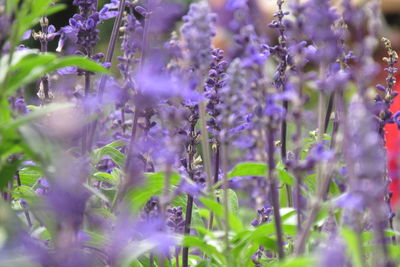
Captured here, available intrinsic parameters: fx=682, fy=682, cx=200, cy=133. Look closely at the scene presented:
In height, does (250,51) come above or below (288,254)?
above

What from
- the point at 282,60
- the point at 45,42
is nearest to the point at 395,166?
the point at 282,60

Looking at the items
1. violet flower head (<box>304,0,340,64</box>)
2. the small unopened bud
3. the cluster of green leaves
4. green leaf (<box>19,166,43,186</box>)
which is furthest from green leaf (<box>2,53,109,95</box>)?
the small unopened bud

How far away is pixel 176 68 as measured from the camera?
1699 mm

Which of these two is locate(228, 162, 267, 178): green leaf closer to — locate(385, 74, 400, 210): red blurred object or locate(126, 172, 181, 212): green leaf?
locate(126, 172, 181, 212): green leaf

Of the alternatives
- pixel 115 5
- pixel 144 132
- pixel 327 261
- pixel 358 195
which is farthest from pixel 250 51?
pixel 115 5

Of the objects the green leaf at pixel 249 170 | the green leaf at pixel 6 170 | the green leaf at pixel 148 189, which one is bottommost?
the green leaf at pixel 6 170

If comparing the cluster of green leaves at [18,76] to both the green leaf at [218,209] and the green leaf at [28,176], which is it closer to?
the green leaf at [218,209]

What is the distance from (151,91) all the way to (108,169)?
1314 mm

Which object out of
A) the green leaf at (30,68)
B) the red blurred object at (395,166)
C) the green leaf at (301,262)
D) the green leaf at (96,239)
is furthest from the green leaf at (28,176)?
the green leaf at (301,262)

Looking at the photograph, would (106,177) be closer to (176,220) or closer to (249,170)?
(176,220)

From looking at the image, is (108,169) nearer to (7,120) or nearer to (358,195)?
(7,120)

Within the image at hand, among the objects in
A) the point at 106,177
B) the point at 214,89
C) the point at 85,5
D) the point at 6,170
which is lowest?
the point at 6,170

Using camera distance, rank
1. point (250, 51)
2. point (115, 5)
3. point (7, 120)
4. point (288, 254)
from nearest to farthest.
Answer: point (250, 51), point (7, 120), point (288, 254), point (115, 5)

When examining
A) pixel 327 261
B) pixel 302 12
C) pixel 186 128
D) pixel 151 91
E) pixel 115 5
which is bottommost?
pixel 327 261
